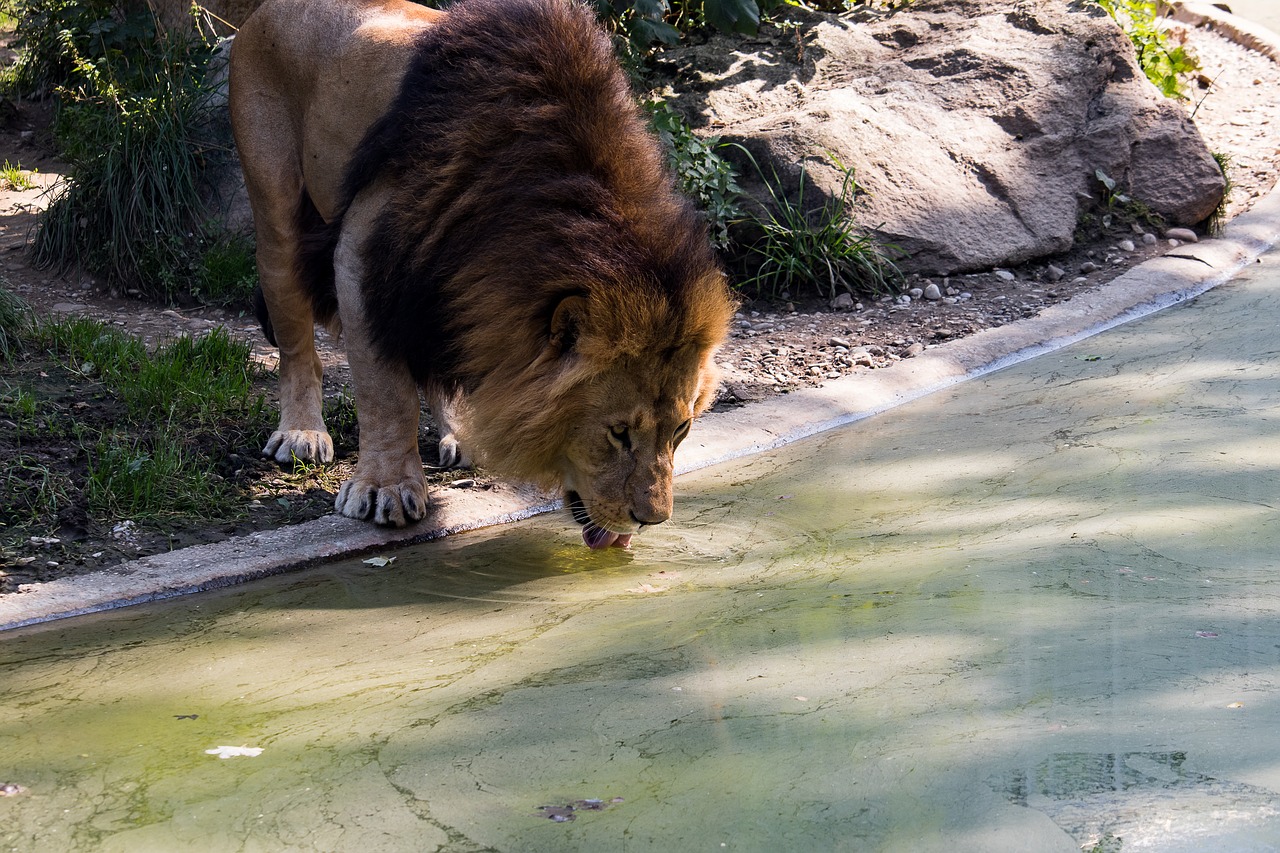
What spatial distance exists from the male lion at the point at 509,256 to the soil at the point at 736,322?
1.48ft

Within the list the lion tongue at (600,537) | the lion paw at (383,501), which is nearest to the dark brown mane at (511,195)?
the lion paw at (383,501)

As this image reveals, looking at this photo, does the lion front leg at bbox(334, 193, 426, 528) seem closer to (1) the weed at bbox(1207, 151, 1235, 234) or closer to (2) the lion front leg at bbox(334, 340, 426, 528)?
(2) the lion front leg at bbox(334, 340, 426, 528)

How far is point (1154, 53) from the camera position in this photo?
874 centimetres

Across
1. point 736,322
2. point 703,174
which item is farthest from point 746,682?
point 703,174

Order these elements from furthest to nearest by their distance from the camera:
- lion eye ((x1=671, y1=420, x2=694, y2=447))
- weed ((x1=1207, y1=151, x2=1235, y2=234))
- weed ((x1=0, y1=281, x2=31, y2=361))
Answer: weed ((x1=1207, y1=151, x2=1235, y2=234)), weed ((x1=0, y1=281, x2=31, y2=361)), lion eye ((x1=671, y1=420, x2=694, y2=447))

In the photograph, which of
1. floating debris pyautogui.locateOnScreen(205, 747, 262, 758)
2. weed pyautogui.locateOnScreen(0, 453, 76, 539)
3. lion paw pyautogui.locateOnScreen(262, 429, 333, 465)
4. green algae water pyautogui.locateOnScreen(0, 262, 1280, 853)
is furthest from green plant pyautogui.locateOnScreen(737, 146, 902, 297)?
floating debris pyautogui.locateOnScreen(205, 747, 262, 758)

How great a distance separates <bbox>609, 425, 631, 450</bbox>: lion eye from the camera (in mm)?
3416

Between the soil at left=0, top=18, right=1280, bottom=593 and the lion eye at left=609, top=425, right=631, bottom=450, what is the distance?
105 centimetres

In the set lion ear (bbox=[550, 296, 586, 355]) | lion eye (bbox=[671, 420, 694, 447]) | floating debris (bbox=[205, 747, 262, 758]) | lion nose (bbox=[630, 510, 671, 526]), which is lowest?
floating debris (bbox=[205, 747, 262, 758])

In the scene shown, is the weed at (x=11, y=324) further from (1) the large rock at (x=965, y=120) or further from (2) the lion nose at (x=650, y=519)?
(1) the large rock at (x=965, y=120)

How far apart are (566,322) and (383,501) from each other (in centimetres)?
96

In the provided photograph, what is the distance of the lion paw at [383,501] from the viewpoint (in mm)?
3910

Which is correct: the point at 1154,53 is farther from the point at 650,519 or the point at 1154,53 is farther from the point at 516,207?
the point at 650,519

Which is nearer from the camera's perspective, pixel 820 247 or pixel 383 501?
pixel 383 501
